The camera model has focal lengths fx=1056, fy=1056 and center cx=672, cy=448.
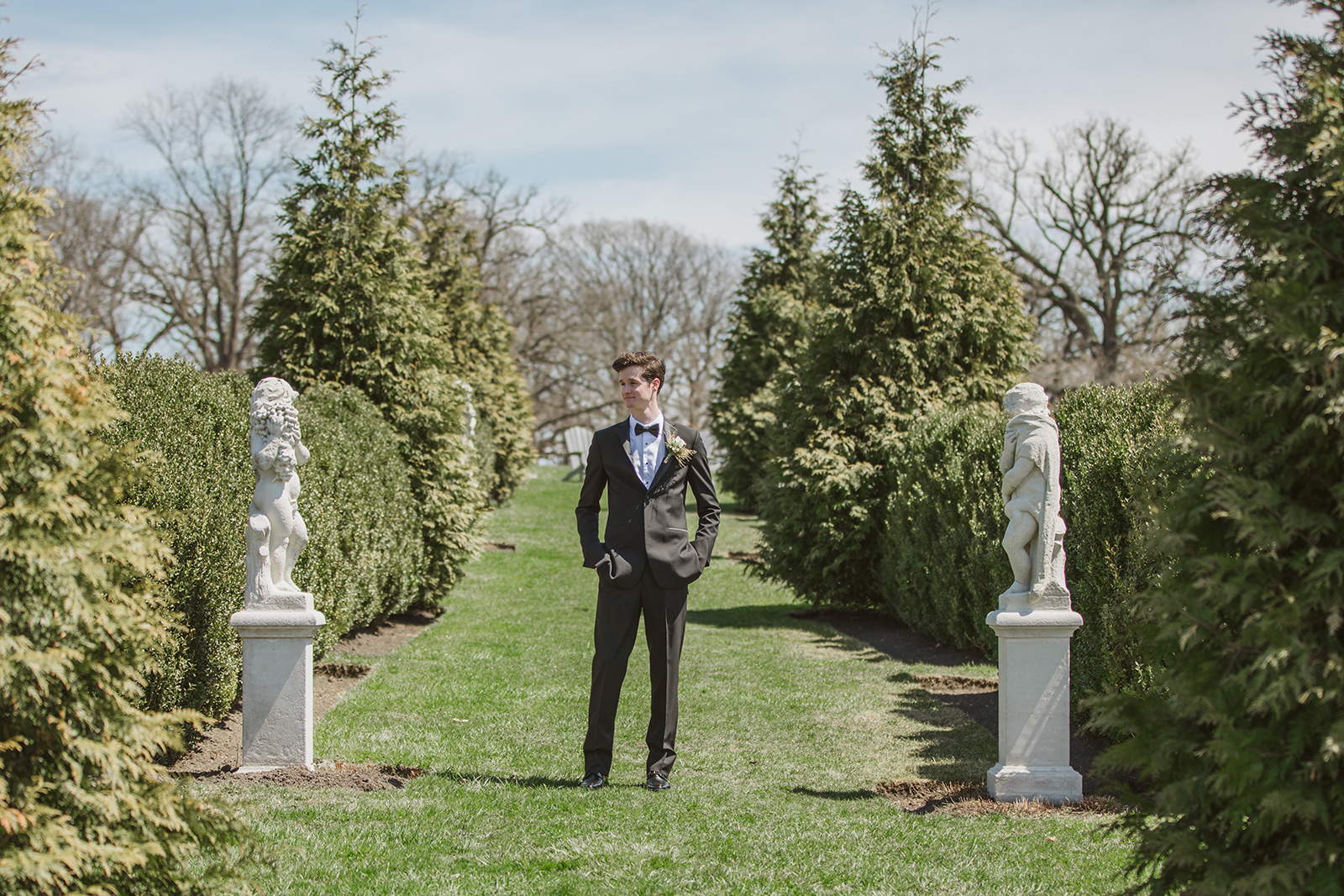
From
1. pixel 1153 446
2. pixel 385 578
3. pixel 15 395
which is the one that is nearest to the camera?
pixel 15 395

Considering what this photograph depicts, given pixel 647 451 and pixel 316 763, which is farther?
pixel 316 763

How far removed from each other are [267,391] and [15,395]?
10.5ft

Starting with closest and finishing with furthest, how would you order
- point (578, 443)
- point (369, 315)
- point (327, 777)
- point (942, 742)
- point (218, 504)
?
point (327, 777) → point (218, 504) → point (942, 742) → point (369, 315) → point (578, 443)

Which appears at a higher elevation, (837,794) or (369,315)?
(369,315)

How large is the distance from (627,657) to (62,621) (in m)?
3.16

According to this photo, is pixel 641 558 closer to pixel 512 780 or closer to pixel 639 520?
pixel 639 520

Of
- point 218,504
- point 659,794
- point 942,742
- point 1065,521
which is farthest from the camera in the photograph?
point 1065,521

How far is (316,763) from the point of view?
6035mm

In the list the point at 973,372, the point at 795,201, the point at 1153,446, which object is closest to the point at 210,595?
the point at 1153,446

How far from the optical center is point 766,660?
10.3m

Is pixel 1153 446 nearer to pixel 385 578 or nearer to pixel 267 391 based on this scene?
pixel 267 391

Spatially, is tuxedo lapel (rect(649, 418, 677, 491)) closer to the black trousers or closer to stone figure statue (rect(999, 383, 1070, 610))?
the black trousers

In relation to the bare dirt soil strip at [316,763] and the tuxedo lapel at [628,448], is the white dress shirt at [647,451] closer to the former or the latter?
the tuxedo lapel at [628,448]

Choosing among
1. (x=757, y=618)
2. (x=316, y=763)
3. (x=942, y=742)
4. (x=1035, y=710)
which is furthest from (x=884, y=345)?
(x=316, y=763)
